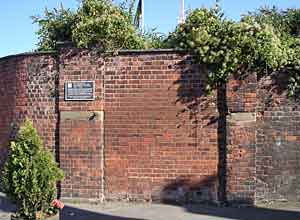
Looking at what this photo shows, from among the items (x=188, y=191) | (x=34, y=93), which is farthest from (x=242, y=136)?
(x=34, y=93)

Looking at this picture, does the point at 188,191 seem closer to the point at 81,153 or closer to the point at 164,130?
the point at 164,130

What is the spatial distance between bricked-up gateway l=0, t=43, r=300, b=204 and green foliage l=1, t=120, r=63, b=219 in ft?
10.2

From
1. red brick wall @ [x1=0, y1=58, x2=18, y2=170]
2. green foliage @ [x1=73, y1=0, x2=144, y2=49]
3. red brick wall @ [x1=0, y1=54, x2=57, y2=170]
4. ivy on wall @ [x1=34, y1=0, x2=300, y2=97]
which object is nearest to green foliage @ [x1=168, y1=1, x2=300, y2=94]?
ivy on wall @ [x1=34, y1=0, x2=300, y2=97]

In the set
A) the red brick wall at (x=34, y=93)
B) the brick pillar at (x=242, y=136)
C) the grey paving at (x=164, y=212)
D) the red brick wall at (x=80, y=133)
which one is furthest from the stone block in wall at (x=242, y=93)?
the red brick wall at (x=34, y=93)

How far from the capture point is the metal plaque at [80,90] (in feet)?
35.1

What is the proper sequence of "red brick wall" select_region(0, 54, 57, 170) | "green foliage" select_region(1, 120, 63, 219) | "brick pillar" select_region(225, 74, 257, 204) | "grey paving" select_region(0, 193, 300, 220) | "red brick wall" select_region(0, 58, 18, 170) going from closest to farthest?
"green foliage" select_region(1, 120, 63, 219) < "grey paving" select_region(0, 193, 300, 220) < "brick pillar" select_region(225, 74, 257, 204) < "red brick wall" select_region(0, 54, 57, 170) < "red brick wall" select_region(0, 58, 18, 170)

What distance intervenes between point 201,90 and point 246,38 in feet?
4.37

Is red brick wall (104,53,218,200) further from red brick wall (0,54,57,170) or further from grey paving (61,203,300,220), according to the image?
red brick wall (0,54,57,170)

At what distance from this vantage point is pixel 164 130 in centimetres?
1047

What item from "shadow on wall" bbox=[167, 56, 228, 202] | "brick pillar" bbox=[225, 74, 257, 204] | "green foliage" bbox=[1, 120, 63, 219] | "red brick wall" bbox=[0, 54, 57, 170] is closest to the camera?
"green foliage" bbox=[1, 120, 63, 219]

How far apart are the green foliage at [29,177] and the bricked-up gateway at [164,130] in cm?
312

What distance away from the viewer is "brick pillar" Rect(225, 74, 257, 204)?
1016cm

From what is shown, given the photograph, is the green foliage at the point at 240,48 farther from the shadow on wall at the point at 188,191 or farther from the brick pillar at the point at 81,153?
the brick pillar at the point at 81,153

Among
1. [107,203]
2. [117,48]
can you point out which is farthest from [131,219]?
[117,48]
